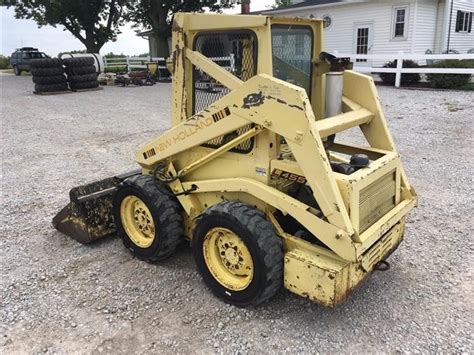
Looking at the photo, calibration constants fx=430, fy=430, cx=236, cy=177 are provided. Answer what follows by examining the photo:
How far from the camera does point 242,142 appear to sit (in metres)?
3.33

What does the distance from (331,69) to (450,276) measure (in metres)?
2.08

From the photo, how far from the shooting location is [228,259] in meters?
3.34

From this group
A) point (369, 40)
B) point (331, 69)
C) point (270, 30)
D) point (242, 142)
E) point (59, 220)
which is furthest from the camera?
point (369, 40)

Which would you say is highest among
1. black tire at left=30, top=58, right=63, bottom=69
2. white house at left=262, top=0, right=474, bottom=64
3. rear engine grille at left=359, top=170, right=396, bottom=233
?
white house at left=262, top=0, right=474, bottom=64

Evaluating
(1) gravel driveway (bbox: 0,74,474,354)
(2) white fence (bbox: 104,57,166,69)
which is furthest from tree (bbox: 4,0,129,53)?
(1) gravel driveway (bbox: 0,74,474,354)

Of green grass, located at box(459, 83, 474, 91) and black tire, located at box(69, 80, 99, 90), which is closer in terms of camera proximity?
green grass, located at box(459, 83, 474, 91)

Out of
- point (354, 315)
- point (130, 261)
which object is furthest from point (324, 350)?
point (130, 261)

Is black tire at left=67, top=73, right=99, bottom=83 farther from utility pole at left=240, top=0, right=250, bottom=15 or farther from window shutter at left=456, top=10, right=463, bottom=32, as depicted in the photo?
window shutter at left=456, top=10, right=463, bottom=32

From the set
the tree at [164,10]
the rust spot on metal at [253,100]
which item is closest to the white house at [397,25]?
the tree at [164,10]

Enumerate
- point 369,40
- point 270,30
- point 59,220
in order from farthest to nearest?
point 369,40 → point 59,220 → point 270,30

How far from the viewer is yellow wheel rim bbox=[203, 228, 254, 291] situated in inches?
126

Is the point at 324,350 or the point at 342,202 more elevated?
the point at 342,202

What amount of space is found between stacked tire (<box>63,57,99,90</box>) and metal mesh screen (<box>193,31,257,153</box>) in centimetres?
1591

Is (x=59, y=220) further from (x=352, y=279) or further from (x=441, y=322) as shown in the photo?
(x=441, y=322)
